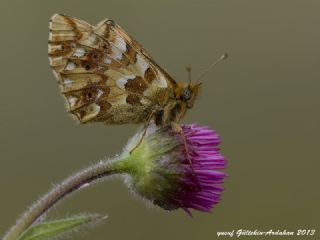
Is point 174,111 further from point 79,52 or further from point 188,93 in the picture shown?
point 79,52

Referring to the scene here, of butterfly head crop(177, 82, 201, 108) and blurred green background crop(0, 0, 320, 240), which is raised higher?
butterfly head crop(177, 82, 201, 108)

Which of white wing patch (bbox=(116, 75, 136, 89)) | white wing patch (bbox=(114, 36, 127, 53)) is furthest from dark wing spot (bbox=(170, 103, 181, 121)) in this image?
white wing patch (bbox=(114, 36, 127, 53))

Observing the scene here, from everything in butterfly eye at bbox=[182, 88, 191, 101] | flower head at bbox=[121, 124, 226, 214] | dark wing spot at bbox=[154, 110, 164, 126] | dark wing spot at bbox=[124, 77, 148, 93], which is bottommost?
flower head at bbox=[121, 124, 226, 214]

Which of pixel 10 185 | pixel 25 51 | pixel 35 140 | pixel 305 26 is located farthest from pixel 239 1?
pixel 10 185

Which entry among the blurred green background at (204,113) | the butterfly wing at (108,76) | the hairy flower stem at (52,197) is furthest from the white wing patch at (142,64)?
the blurred green background at (204,113)

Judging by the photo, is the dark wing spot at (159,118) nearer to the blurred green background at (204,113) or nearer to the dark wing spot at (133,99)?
the dark wing spot at (133,99)

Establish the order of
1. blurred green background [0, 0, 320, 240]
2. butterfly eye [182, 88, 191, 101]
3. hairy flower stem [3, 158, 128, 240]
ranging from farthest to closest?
blurred green background [0, 0, 320, 240] → butterfly eye [182, 88, 191, 101] → hairy flower stem [3, 158, 128, 240]

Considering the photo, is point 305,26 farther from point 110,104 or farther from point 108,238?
point 110,104

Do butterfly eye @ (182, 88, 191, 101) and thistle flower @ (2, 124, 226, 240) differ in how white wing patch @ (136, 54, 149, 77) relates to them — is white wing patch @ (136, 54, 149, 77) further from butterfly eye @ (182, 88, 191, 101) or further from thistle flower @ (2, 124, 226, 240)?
thistle flower @ (2, 124, 226, 240)

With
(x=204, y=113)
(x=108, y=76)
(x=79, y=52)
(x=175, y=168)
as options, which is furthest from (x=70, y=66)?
(x=204, y=113)
